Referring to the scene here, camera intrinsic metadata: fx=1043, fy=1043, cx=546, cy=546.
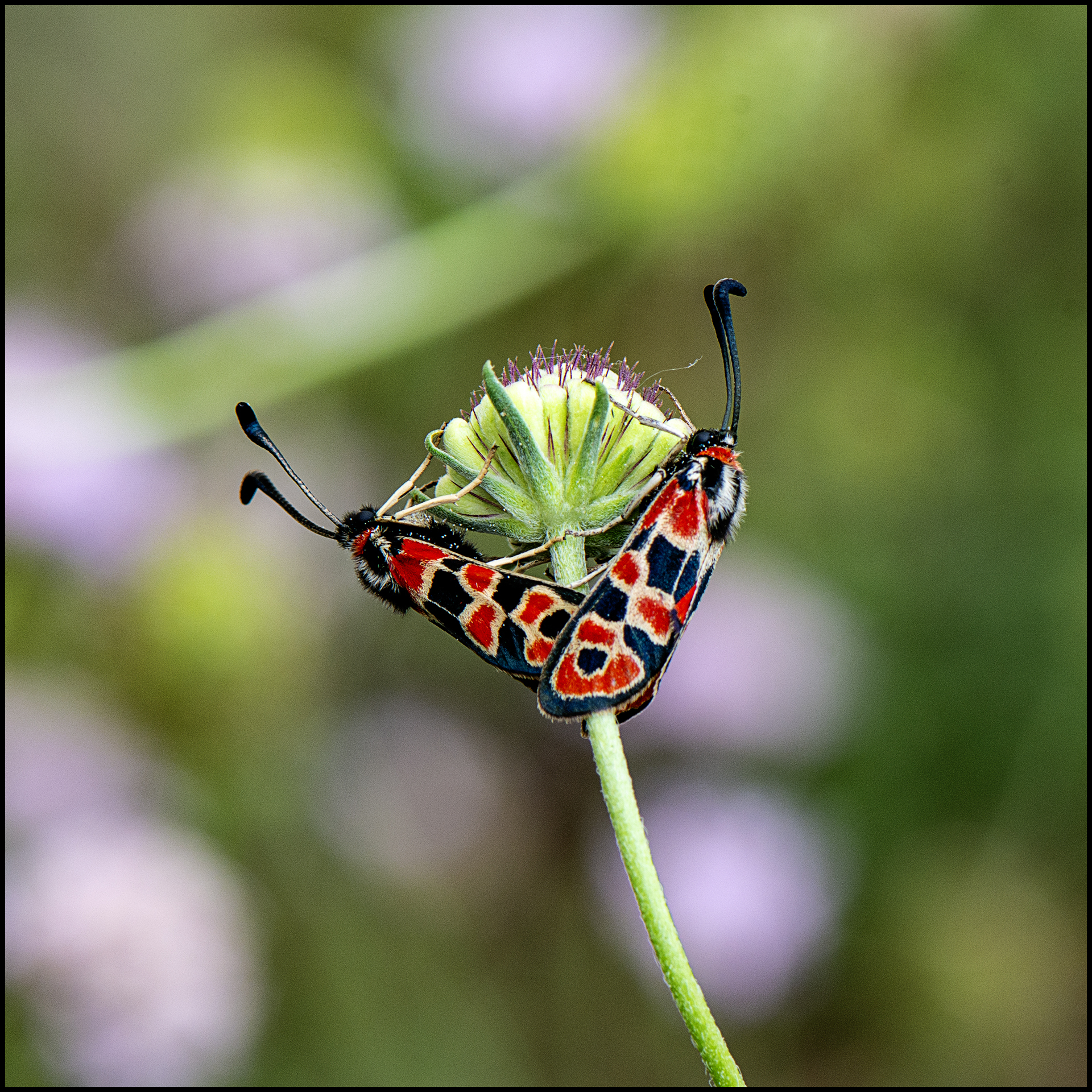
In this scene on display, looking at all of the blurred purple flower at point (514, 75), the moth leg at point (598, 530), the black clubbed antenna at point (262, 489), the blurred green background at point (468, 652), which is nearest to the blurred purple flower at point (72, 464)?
the blurred green background at point (468, 652)

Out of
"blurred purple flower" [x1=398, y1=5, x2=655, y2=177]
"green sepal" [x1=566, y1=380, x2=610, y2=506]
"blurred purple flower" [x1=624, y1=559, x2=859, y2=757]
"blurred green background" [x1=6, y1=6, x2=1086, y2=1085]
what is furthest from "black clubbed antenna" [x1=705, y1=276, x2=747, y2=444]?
"blurred purple flower" [x1=398, y1=5, x2=655, y2=177]

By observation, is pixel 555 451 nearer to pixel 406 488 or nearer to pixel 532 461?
pixel 532 461

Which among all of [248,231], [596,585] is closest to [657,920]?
[596,585]

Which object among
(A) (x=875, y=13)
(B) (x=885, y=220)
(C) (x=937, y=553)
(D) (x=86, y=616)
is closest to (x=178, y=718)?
(D) (x=86, y=616)

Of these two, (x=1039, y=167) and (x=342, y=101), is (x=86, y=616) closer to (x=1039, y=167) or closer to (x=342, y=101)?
(x=342, y=101)

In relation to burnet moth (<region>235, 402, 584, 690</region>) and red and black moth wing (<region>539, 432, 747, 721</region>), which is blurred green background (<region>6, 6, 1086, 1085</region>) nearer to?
burnet moth (<region>235, 402, 584, 690</region>)

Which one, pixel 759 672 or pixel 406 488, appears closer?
pixel 406 488
